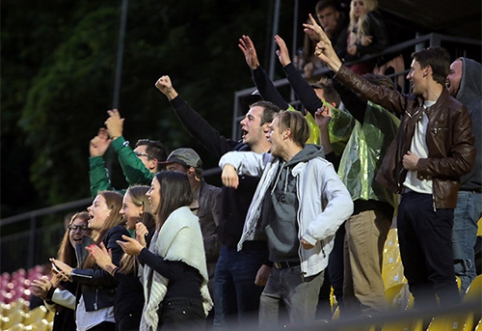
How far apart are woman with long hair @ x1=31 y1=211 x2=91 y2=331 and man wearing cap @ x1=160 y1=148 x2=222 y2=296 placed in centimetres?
77

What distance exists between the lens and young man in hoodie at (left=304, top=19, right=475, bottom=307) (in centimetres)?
550

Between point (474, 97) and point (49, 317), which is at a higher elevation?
point (474, 97)

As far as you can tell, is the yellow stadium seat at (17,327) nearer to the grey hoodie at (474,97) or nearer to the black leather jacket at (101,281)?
the black leather jacket at (101,281)

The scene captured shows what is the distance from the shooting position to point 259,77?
6.86 metres

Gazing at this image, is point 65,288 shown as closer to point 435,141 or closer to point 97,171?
point 97,171

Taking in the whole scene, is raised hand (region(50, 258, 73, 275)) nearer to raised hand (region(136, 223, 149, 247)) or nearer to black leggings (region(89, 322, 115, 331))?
black leggings (region(89, 322, 115, 331))

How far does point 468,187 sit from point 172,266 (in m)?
1.62

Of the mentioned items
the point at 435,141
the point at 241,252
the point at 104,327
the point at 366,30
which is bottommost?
the point at 104,327

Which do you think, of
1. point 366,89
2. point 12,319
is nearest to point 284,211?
point 366,89

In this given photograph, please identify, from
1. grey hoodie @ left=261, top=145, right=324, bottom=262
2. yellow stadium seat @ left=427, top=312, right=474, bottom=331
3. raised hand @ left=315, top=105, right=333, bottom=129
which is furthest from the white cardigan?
yellow stadium seat @ left=427, top=312, right=474, bottom=331

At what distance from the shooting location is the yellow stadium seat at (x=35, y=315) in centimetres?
874

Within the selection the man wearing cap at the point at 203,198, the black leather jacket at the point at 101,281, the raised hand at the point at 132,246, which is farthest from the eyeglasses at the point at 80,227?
the raised hand at the point at 132,246

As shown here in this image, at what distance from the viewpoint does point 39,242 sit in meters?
15.0

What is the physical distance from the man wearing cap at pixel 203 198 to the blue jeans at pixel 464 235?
5.14 feet
